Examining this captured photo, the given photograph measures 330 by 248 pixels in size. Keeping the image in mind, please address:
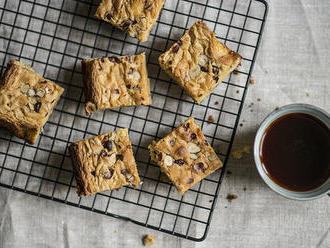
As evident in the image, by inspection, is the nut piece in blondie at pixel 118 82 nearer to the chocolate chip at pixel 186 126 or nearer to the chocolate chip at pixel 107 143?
the chocolate chip at pixel 107 143

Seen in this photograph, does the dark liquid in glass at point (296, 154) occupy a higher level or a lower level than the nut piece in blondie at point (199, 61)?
lower

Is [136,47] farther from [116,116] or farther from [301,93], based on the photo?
[301,93]

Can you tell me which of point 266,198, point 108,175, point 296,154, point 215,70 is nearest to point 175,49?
point 215,70

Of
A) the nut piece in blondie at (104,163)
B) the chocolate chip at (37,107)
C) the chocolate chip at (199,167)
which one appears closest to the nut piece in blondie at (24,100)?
the chocolate chip at (37,107)

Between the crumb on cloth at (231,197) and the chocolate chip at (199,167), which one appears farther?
the crumb on cloth at (231,197)

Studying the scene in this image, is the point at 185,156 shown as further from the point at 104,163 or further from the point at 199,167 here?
the point at 104,163

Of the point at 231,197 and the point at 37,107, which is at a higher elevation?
the point at 37,107

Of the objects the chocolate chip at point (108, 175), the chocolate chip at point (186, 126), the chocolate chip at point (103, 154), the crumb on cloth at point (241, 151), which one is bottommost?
the chocolate chip at point (108, 175)

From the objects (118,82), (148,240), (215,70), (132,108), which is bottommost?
(148,240)
